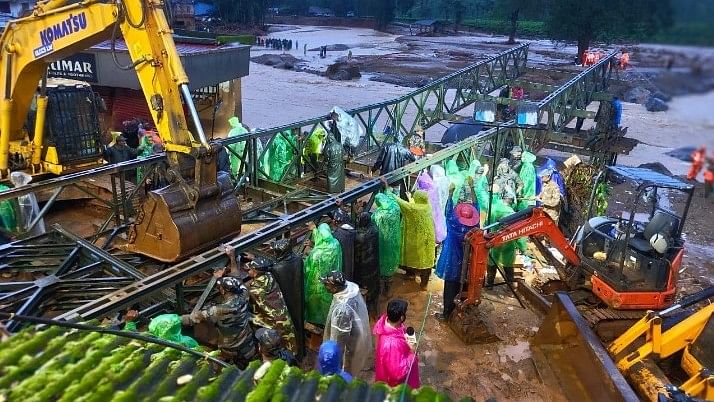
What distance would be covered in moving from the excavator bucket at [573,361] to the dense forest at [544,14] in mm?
2821

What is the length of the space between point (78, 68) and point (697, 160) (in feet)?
47.5

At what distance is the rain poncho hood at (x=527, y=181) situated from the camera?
8492 mm

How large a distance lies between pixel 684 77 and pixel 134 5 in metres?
5.05

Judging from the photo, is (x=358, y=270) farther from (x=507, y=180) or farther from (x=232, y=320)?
(x=507, y=180)

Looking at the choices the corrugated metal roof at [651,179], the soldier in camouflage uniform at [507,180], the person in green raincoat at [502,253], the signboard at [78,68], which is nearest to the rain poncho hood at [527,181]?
the soldier in camouflage uniform at [507,180]

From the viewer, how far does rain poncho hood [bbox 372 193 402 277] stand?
20.0 feet

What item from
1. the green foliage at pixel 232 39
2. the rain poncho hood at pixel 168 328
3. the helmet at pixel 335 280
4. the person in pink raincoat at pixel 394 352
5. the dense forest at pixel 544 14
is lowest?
the person in pink raincoat at pixel 394 352

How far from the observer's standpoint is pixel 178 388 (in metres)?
2.67

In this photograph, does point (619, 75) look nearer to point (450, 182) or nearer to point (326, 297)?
point (450, 182)

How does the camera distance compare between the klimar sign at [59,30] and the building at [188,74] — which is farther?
the building at [188,74]

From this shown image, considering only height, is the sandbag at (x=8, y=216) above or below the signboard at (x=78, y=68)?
below

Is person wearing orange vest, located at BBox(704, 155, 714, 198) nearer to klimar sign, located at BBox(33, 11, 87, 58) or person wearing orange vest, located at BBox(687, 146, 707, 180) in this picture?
person wearing orange vest, located at BBox(687, 146, 707, 180)

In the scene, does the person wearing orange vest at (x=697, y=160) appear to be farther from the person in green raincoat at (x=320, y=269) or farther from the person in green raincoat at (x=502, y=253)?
the person in green raincoat at (x=502, y=253)

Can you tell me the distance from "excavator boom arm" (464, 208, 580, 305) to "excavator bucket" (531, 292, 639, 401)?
765 mm
